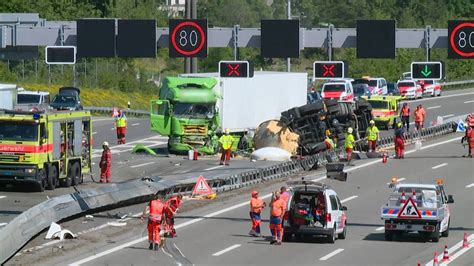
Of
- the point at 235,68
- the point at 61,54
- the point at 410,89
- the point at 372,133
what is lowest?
the point at 372,133

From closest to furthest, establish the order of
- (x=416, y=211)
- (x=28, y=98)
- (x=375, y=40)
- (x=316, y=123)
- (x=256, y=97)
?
(x=416, y=211) < (x=375, y=40) < (x=316, y=123) < (x=256, y=97) < (x=28, y=98)

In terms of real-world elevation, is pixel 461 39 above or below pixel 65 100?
above

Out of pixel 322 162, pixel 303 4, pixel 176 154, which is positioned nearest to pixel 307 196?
pixel 322 162

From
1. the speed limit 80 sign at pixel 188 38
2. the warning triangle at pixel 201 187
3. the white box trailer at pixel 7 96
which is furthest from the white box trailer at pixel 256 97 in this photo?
the speed limit 80 sign at pixel 188 38

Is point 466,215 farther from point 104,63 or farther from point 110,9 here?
point 110,9

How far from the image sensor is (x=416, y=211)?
112 feet

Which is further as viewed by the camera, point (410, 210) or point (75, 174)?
point (75, 174)

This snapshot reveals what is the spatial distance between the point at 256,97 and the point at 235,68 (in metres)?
15.8

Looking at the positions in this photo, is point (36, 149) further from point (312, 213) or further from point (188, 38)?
point (312, 213)

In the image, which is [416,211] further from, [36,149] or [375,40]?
[36,149]

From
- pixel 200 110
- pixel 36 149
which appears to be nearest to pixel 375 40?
pixel 36 149

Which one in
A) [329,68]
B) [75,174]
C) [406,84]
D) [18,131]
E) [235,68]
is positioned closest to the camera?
[18,131]

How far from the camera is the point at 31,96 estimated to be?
6662 centimetres

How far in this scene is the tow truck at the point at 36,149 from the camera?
44.1 m
